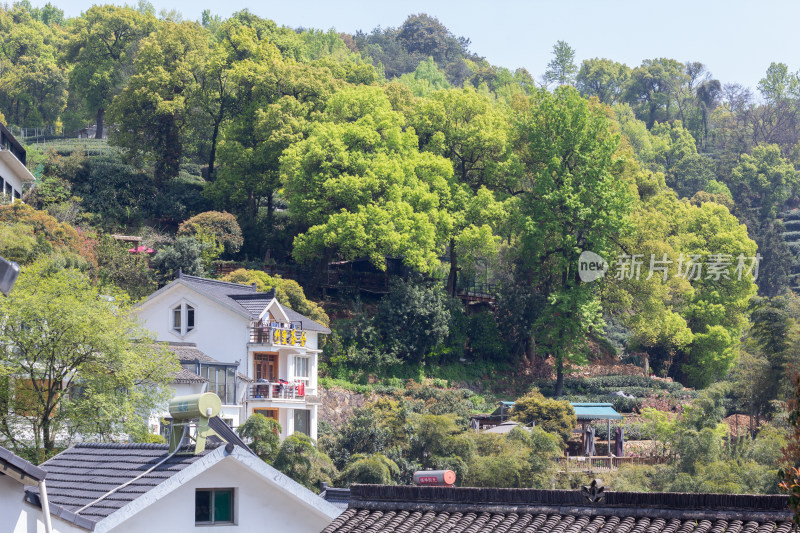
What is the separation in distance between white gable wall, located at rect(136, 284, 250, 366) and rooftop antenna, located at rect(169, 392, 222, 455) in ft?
97.2

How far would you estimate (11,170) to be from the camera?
56.9 meters

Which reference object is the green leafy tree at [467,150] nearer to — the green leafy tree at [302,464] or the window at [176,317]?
the window at [176,317]

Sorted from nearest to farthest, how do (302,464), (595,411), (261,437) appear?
(302,464) < (261,437) < (595,411)

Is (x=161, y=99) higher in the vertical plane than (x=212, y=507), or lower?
higher

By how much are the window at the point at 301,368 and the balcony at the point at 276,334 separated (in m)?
2.04

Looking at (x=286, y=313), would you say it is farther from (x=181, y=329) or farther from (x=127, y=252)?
(x=127, y=252)

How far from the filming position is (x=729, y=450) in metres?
41.3

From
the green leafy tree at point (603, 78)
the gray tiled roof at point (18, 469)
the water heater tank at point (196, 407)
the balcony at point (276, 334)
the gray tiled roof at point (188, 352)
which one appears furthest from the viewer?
the green leafy tree at point (603, 78)

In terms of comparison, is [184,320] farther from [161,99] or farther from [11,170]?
[161,99]

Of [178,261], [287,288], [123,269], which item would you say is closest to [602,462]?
[287,288]

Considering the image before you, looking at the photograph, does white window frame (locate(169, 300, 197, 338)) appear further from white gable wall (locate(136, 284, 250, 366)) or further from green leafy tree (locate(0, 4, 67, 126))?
green leafy tree (locate(0, 4, 67, 126))

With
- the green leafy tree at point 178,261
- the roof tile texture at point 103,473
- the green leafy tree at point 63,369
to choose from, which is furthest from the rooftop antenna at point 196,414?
the green leafy tree at point 178,261

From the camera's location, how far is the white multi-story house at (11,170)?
55362 millimetres
